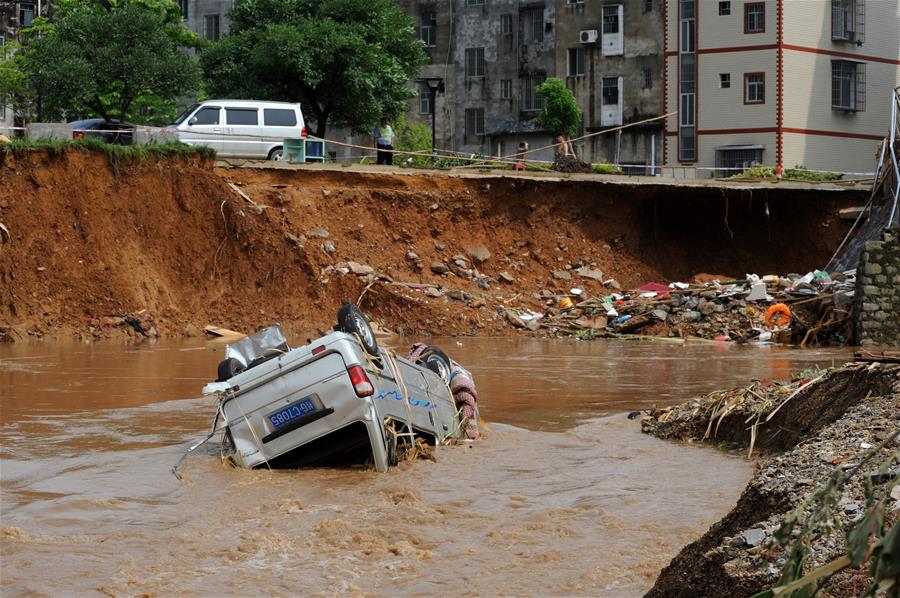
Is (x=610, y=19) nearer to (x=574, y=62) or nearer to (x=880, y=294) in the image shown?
(x=574, y=62)

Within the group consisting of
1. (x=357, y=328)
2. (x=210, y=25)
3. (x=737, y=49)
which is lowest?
(x=357, y=328)

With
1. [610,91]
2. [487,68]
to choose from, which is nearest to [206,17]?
[487,68]

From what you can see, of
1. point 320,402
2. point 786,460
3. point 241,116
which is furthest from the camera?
point 241,116

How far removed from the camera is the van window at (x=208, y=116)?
32.4 metres

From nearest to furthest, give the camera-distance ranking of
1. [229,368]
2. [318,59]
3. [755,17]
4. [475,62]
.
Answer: [229,368] < [318,59] < [755,17] < [475,62]

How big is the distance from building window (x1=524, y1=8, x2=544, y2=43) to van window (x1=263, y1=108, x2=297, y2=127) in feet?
90.0

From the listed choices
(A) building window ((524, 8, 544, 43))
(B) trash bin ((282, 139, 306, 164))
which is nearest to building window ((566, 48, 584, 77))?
(A) building window ((524, 8, 544, 43))

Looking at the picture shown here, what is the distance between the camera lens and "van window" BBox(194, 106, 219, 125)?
3238 cm

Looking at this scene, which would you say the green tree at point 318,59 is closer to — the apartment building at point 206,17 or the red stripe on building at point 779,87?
the red stripe on building at point 779,87

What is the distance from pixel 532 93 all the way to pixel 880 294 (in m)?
36.1

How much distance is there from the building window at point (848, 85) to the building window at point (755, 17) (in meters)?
3.59

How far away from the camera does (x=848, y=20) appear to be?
50594mm

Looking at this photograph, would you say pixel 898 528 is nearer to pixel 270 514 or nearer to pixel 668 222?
pixel 270 514

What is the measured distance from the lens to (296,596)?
6680mm
